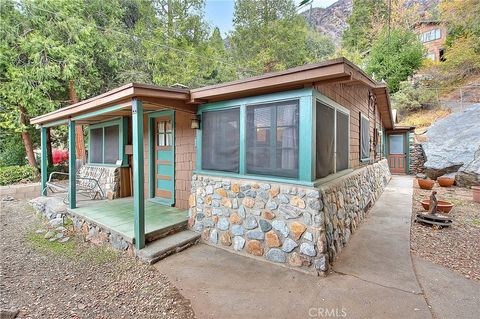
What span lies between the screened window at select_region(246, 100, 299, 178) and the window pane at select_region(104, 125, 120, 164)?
4.28m

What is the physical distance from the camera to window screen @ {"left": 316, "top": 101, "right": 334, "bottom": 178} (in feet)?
10.7

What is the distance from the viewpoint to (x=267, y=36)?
14789mm

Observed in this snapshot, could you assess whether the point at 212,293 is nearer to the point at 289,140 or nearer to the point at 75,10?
the point at 289,140

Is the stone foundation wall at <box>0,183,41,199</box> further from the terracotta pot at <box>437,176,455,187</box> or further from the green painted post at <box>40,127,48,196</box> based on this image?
the terracotta pot at <box>437,176,455,187</box>

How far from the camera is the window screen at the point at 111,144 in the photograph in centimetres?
636

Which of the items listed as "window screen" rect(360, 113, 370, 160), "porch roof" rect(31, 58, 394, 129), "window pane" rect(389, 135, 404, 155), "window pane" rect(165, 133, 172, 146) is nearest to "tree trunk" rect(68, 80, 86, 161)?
"porch roof" rect(31, 58, 394, 129)

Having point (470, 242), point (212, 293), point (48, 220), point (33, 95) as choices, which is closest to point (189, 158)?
point (212, 293)

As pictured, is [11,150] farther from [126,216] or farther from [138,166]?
[138,166]

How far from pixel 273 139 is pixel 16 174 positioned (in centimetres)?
940

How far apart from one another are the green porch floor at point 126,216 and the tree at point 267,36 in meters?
11.2

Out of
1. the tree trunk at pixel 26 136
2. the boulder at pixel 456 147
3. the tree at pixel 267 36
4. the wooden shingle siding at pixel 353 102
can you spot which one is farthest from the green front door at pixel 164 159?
the tree at pixel 267 36

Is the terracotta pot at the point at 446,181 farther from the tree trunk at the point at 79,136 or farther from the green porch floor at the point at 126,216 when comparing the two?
the tree trunk at the point at 79,136

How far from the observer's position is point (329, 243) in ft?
10.0

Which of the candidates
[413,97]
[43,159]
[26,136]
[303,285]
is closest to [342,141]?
[303,285]
